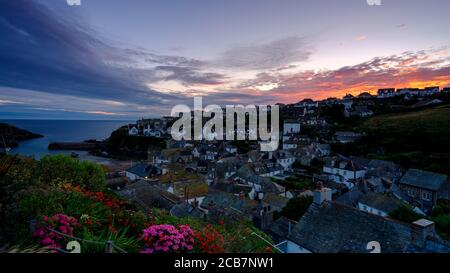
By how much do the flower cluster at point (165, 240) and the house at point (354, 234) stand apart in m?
8.03

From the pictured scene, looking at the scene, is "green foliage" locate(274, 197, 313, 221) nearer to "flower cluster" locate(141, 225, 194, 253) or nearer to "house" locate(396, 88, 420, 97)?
"flower cluster" locate(141, 225, 194, 253)

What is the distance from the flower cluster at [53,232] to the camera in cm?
397

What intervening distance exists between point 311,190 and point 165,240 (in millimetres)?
29941

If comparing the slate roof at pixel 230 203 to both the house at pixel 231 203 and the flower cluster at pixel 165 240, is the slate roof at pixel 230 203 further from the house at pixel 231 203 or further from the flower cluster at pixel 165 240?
the flower cluster at pixel 165 240

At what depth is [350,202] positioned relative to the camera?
25.8m

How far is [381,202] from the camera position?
23141mm

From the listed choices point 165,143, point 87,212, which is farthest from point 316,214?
point 165,143

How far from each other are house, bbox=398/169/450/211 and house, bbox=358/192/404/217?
10.2 m

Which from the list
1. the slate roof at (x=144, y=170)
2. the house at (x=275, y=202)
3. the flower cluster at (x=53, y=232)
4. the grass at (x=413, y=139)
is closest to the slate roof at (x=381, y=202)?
the house at (x=275, y=202)

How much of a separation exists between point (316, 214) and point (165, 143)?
251 ft

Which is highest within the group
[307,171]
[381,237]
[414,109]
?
[414,109]

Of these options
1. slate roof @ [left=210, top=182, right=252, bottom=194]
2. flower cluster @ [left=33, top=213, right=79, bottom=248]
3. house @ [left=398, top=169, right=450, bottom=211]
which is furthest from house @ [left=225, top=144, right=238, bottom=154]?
flower cluster @ [left=33, top=213, right=79, bottom=248]
